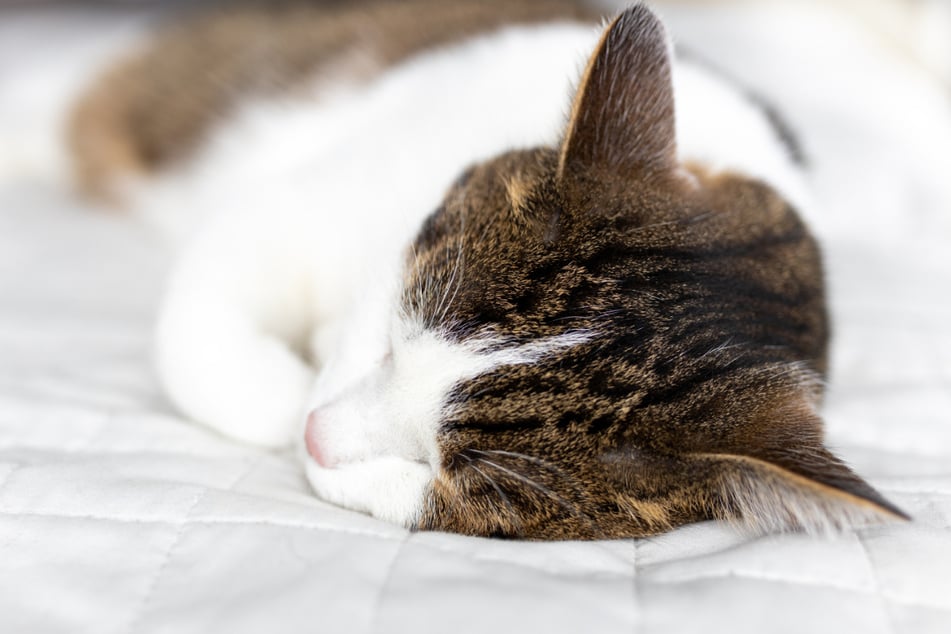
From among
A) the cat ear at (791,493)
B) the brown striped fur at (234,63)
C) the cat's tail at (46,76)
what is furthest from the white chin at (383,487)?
the cat's tail at (46,76)

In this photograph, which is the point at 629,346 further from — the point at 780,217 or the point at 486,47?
the point at 486,47

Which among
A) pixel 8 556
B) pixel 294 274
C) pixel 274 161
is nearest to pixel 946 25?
pixel 274 161

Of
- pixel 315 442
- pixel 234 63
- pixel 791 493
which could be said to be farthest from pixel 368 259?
pixel 234 63

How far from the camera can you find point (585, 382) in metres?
0.97

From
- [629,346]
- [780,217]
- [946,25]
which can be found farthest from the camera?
[946,25]

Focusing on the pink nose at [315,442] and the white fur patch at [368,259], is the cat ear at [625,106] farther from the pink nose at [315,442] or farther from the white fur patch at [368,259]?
the pink nose at [315,442]

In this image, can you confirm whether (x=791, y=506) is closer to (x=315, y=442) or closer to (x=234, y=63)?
(x=315, y=442)

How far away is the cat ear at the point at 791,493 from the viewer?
84cm

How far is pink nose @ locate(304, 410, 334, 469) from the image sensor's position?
1032 millimetres

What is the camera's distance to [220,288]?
1.34m

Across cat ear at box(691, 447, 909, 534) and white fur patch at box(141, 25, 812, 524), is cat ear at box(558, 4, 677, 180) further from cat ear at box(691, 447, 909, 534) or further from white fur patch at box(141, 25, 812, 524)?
cat ear at box(691, 447, 909, 534)

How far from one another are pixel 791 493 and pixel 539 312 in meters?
0.36

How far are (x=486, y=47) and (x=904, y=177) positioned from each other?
1339 mm

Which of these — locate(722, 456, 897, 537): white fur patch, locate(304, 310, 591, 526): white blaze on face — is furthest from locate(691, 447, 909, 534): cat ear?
locate(304, 310, 591, 526): white blaze on face
